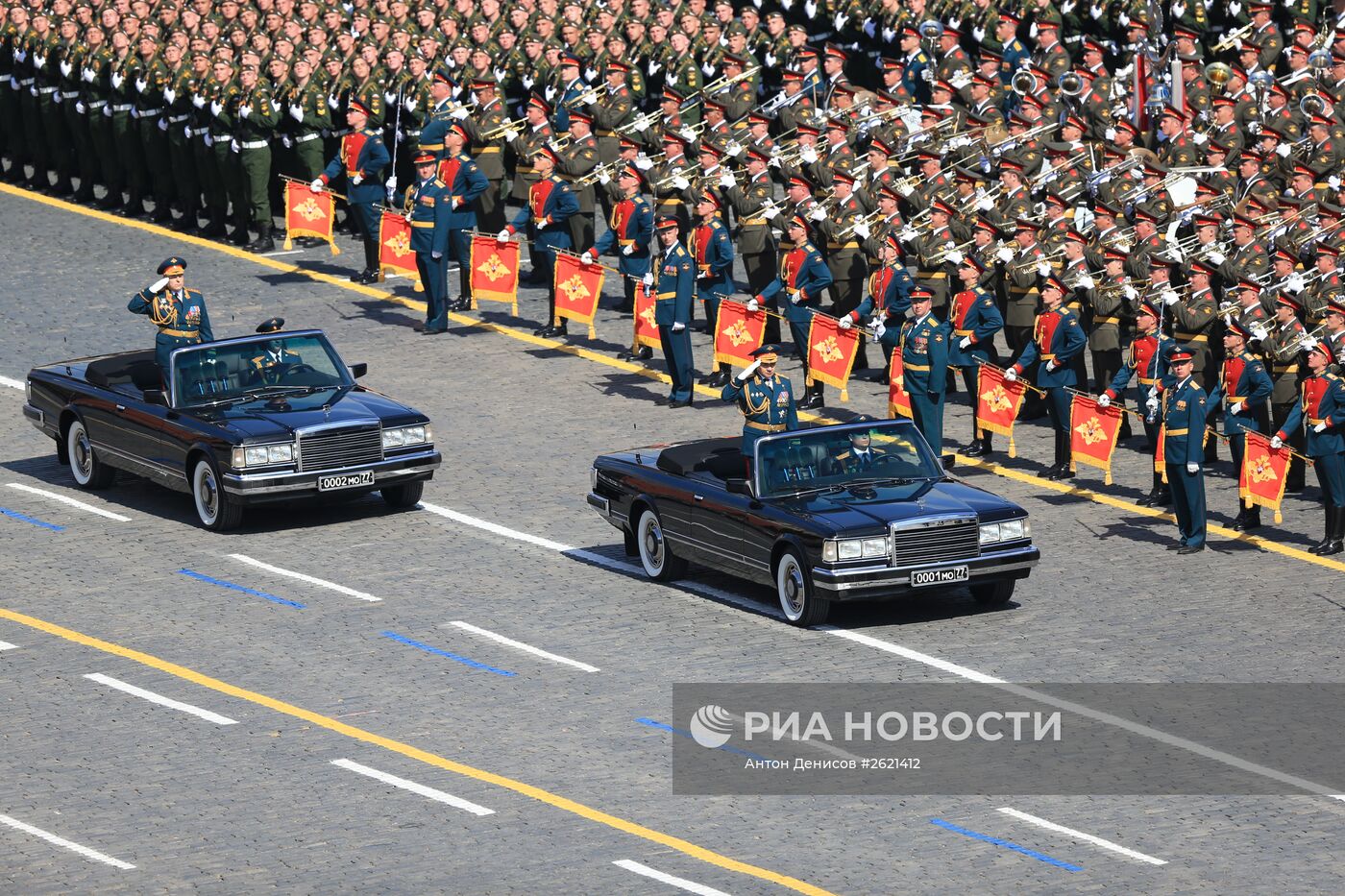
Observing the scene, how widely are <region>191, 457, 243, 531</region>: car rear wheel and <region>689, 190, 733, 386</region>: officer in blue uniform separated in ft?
22.1

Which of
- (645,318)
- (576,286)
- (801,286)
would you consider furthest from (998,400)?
(576,286)

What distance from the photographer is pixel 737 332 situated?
1117 inches

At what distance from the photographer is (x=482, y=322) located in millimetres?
32031

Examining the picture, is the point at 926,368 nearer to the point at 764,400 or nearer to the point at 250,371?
the point at 764,400

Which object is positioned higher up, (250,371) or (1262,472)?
(250,371)

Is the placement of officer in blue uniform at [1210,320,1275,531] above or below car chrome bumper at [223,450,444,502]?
above

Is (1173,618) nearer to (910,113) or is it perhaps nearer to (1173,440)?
(1173,440)

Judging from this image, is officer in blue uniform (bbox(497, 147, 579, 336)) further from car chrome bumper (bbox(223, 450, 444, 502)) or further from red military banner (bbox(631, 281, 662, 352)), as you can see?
car chrome bumper (bbox(223, 450, 444, 502))

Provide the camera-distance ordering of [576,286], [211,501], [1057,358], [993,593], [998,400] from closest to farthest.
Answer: [993,593] → [211,501] → [998,400] → [1057,358] → [576,286]

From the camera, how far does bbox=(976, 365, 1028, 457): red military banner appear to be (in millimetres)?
25969

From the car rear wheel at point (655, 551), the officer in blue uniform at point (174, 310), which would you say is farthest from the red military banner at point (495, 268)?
the car rear wheel at point (655, 551)

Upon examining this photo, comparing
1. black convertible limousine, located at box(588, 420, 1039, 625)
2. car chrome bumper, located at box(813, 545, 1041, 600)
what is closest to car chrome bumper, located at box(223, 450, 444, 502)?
black convertible limousine, located at box(588, 420, 1039, 625)

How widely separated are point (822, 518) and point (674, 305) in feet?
25.2

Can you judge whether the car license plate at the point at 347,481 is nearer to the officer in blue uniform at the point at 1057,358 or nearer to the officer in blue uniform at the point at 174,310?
the officer in blue uniform at the point at 174,310
